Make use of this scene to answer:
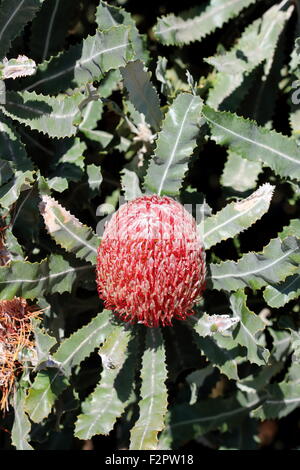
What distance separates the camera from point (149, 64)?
171cm

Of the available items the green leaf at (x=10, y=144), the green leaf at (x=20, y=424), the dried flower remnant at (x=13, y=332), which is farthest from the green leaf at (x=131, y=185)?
the green leaf at (x=20, y=424)

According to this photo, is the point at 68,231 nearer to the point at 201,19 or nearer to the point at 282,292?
the point at 282,292

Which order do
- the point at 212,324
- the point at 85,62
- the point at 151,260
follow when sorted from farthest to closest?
the point at 85,62, the point at 212,324, the point at 151,260

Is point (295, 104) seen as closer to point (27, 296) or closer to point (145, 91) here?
point (145, 91)

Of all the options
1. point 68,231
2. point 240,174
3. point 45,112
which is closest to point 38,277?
point 68,231

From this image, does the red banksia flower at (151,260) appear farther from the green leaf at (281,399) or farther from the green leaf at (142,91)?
the green leaf at (281,399)

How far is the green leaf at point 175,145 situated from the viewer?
4.92 feet

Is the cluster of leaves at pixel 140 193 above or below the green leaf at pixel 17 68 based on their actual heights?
below

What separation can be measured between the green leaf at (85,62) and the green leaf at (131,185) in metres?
0.24

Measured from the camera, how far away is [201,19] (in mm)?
1709

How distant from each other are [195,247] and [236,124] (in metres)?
0.31

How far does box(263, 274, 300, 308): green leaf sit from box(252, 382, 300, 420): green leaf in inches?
14.3

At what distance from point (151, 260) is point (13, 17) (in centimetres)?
64

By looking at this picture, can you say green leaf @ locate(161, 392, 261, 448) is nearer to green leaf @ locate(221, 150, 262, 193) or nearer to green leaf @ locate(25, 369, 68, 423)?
green leaf @ locate(25, 369, 68, 423)
